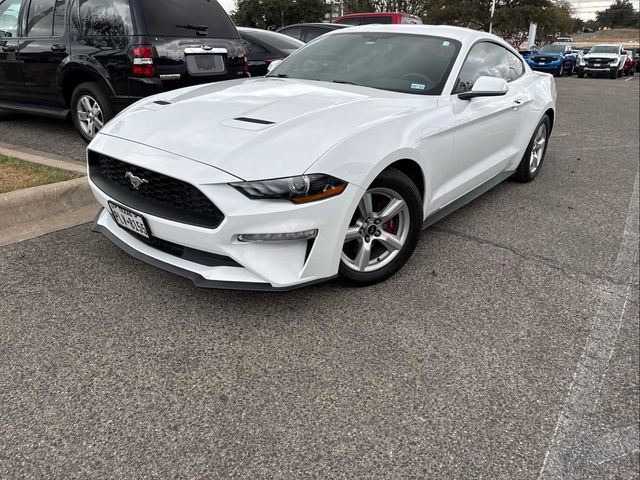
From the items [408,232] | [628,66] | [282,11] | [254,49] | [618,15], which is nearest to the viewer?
[408,232]

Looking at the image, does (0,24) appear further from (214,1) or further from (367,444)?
(367,444)

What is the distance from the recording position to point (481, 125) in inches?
155

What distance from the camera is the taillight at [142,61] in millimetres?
5152

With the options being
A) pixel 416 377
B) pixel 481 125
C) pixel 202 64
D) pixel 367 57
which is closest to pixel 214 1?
pixel 202 64

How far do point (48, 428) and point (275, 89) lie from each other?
2492 mm

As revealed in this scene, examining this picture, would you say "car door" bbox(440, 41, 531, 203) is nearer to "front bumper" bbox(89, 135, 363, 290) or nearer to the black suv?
"front bumper" bbox(89, 135, 363, 290)

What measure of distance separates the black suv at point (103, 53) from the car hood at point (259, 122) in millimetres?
1889

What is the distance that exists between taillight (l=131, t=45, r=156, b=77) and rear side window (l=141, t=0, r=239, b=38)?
0.19 m

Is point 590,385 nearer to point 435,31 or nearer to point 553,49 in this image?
point 435,31

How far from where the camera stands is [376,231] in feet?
10.2

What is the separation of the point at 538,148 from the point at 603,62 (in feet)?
79.5

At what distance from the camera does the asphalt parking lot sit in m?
1.98

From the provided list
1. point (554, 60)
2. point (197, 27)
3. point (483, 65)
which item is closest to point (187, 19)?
point (197, 27)

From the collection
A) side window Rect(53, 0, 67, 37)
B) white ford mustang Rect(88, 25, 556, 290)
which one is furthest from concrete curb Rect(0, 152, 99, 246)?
side window Rect(53, 0, 67, 37)
